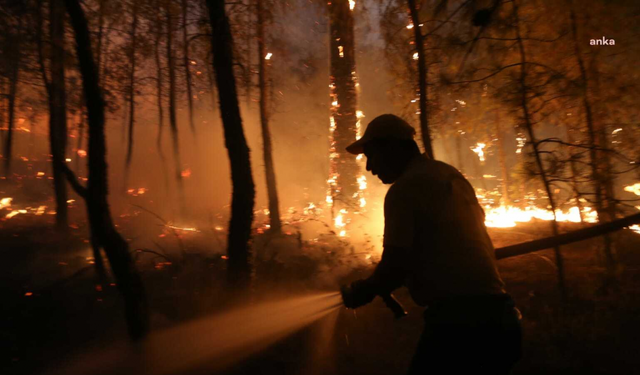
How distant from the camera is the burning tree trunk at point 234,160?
5.18 metres

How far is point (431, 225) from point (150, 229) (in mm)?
14384

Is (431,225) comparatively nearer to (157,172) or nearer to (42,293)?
(42,293)

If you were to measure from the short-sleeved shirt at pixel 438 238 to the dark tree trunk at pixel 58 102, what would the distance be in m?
4.47

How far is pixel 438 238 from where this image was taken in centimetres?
179

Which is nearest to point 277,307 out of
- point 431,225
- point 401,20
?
point 431,225

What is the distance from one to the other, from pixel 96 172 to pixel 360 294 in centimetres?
383

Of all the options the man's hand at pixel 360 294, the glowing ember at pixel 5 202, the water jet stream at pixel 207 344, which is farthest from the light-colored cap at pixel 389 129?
the glowing ember at pixel 5 202

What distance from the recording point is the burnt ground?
4.62 meters

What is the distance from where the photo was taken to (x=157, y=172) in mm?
25547

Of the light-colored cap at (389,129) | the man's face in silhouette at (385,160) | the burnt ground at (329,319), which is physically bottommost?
the burnt ground at (329,319)

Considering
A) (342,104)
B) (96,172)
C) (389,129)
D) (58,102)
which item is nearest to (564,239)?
(389,129)

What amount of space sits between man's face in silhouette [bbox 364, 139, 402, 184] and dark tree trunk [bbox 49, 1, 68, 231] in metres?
4.15

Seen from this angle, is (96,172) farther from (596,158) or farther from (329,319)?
(596,158)

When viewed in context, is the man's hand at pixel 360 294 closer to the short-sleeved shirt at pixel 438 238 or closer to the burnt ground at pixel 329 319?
the short-sleeved shirt at pixel 438 238
